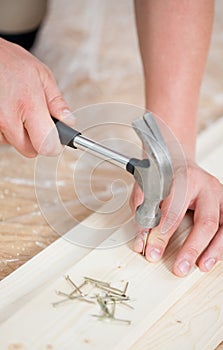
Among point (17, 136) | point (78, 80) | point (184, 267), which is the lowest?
point (78, 80)

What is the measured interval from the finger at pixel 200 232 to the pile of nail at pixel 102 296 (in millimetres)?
98

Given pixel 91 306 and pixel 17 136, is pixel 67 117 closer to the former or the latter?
pixel 17 136

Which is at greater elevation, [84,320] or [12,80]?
[12,80]

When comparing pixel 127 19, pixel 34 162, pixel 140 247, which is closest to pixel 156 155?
pixel 140 247

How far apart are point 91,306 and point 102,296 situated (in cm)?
3

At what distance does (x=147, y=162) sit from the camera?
0.91 meters

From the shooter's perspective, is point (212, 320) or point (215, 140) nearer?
point (212, 320)

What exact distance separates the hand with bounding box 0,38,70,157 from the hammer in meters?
0.02

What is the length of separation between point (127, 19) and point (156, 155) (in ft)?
3.85

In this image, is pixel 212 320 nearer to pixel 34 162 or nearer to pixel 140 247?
pixel 140 247

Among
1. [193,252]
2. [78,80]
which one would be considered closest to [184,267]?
[193,252]

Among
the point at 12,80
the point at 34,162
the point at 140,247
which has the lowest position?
the point at 34,162

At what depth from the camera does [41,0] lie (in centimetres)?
162

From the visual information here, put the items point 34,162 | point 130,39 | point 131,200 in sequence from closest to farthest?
point 131,200 < point 34,162 < point 130,39
